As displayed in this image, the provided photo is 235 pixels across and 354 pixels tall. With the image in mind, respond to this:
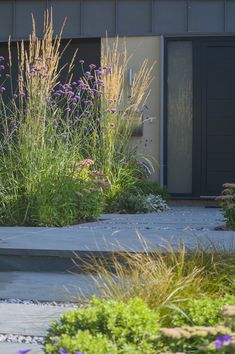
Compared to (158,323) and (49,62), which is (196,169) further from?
(158,323)

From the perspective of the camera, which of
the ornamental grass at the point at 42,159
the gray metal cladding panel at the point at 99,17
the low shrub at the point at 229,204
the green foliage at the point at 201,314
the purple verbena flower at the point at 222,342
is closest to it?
the purple verbena flower at the point at 222,342

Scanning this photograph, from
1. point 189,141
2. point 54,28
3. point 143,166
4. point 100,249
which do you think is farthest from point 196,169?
Result: point 100,249

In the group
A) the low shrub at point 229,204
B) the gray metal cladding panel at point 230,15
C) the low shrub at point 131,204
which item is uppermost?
the gray metal cladding panel at point 230,15

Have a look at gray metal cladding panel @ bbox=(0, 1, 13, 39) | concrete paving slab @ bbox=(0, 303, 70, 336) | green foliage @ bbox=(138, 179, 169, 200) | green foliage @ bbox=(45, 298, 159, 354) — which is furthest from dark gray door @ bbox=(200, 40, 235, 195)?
green foliage @ bbox=(45, 298, 159, 354)

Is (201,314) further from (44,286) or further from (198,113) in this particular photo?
(198,113)

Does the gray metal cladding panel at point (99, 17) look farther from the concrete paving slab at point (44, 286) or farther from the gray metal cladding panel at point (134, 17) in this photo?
the concrete paving slab at point (44, 286)

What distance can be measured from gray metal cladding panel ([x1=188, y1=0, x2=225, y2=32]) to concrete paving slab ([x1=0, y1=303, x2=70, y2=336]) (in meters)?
7.08

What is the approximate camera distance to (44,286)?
15.4 ft

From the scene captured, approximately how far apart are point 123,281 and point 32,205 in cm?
340

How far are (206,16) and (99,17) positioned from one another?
1.72 m

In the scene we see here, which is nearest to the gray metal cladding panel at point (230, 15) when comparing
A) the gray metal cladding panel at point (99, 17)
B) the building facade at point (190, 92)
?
the building facade at point (190, 92)

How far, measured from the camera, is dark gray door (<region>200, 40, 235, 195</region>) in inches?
408

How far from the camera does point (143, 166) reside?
9617mm

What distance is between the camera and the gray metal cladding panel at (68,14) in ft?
35.7
